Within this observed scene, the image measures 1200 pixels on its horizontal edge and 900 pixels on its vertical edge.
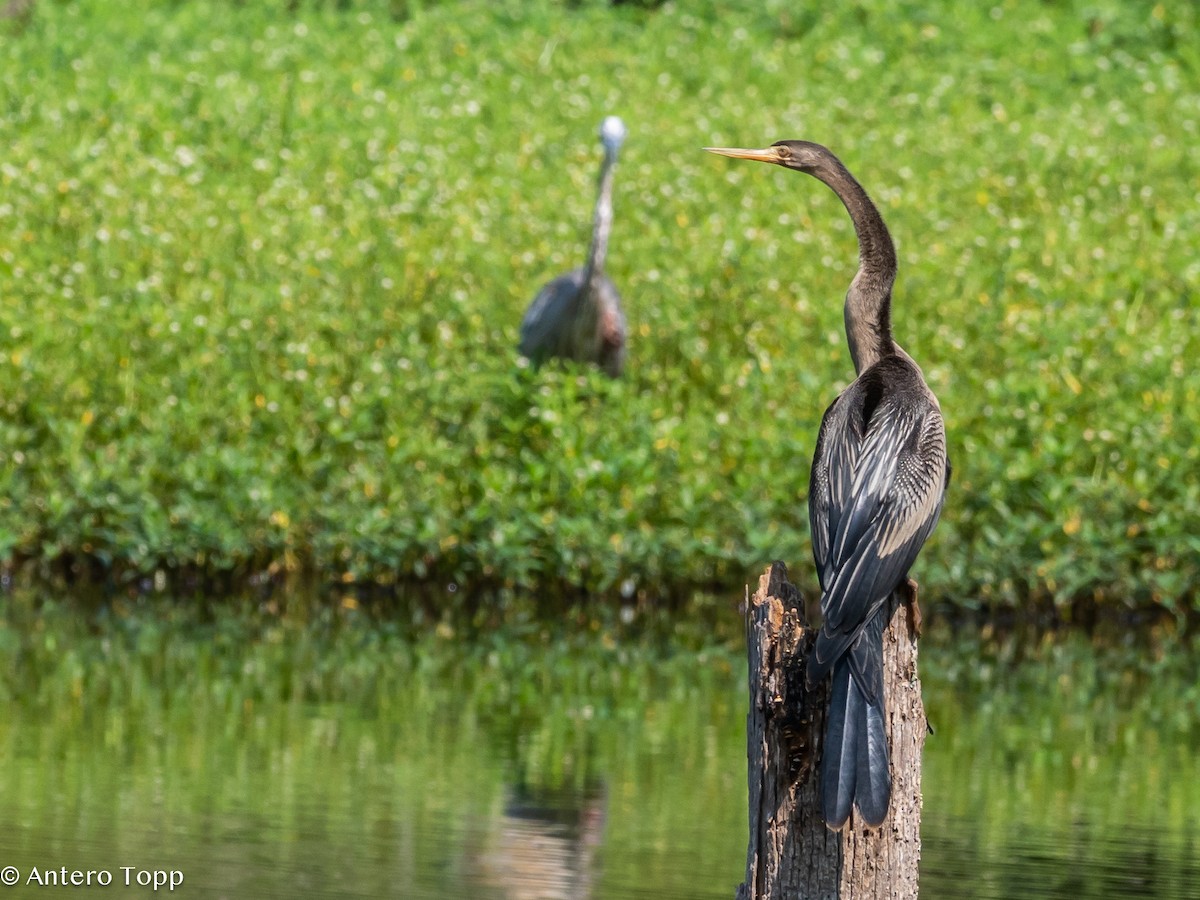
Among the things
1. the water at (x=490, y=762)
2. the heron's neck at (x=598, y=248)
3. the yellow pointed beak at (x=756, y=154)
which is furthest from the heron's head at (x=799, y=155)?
the heron's neck at (x=598, y=248)

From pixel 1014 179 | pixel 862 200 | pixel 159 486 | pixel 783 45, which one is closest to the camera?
pixel 862 200

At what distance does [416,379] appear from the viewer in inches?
409

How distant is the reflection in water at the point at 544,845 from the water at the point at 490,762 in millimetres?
12

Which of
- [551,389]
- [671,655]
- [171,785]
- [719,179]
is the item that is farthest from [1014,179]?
[171,785]

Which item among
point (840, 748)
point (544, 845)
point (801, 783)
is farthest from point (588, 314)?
point (840, 748)

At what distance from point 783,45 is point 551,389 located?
7.66 m

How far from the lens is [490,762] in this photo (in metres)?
7.07

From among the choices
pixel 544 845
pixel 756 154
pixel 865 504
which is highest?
pixel 756 154

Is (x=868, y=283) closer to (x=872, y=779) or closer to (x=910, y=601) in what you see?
(x=910, y=601)

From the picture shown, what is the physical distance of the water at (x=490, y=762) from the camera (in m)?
5.83

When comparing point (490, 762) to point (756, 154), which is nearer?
point (756, 154)

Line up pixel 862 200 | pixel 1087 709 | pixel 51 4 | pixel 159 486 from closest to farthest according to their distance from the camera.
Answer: pixel 862 200 < pixel 1087 709 < pixel 159 486 < pixel 51 4

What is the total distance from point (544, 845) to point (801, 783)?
2244 millimetres

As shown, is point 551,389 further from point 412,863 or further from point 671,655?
point 412,863
